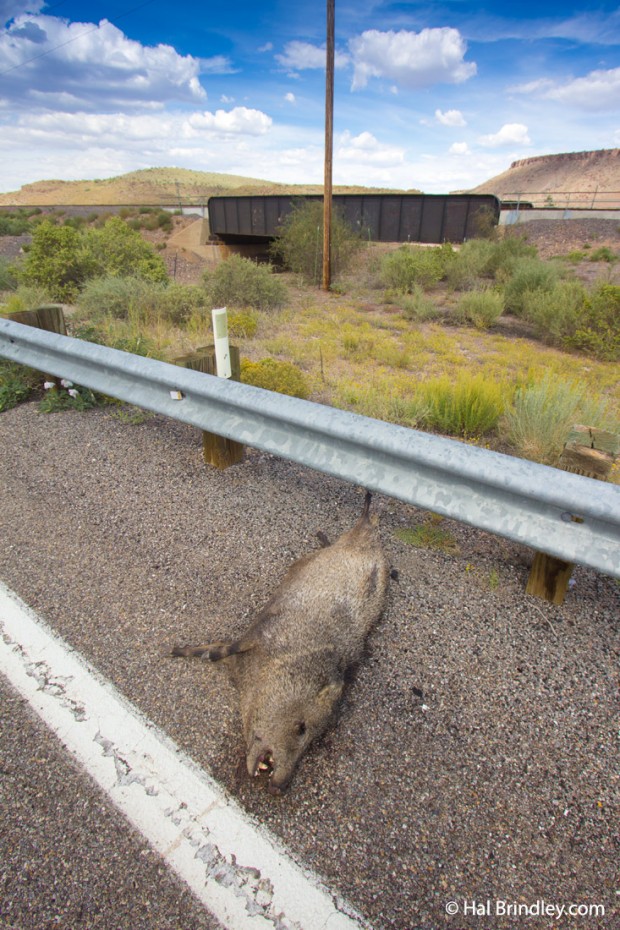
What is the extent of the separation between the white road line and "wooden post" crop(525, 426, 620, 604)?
5.40 feet

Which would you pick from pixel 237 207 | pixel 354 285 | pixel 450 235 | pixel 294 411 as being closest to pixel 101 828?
pixel 294 411

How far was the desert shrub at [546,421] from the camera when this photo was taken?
431cm

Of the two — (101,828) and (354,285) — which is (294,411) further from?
(354,285)

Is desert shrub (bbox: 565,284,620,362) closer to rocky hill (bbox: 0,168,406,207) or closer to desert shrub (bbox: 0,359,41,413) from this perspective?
desert shrub (bbox: 0,359,41,413)

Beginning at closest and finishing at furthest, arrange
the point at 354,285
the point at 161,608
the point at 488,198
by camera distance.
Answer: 1. the point at 161,608
2. the point at 354,285
3. the point at 488,198

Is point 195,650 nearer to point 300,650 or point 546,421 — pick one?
point 300,650

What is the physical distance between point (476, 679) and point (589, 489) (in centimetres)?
89

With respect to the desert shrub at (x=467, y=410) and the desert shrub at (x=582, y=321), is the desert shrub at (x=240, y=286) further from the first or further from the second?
the desert shrub at (x=467, y=410)

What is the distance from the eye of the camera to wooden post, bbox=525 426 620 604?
2.47 meters

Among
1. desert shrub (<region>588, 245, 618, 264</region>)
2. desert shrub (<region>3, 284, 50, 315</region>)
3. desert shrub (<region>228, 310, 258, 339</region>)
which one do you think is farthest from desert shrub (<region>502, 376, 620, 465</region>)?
desert shrub (<region>588, 245, 618, 264</region>)

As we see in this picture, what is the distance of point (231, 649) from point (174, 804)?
20.8 inches

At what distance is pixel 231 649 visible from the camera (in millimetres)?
1999

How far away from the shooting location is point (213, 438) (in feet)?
12.0

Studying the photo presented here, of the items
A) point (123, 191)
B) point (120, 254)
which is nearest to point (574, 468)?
point (120, 254)
